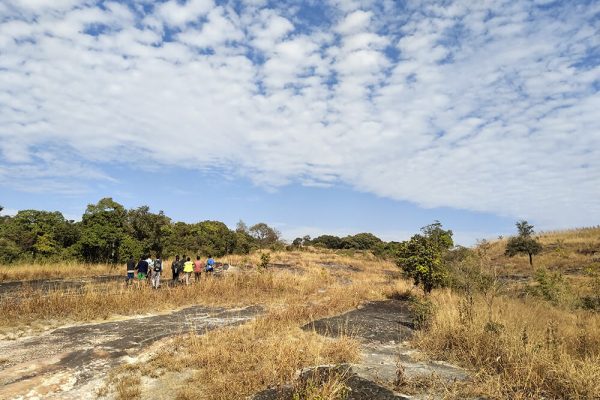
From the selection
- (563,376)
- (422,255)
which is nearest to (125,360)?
(563,376)

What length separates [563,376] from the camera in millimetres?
6090

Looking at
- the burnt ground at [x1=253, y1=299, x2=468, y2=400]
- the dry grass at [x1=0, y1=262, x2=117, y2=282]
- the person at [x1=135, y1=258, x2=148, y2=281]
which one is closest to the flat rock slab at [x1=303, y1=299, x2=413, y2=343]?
the burnt ground at [x1=253, y1=299, x2=468, y2=400]

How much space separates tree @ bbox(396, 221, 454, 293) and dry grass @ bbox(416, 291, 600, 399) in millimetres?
5188

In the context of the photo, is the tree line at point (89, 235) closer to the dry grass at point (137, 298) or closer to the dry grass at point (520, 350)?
the dry grass at point (137, 298)

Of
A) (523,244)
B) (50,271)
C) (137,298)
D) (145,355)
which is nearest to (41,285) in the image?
Result: (50,271)

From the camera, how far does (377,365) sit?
293 inches

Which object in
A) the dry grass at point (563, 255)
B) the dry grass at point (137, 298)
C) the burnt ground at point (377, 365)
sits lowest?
the burnt ground at point (377, 365)

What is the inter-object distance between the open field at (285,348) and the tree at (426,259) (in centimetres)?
183

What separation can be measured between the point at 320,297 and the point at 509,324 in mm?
8507

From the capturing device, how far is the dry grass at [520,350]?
5801 millimetres

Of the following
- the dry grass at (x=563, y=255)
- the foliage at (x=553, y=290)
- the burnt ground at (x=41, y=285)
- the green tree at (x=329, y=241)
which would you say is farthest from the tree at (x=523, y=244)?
the burnt ground at (x=41, y=285)

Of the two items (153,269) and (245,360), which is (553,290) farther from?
(153,269)

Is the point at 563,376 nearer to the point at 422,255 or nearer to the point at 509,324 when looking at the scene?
the point at 509,324

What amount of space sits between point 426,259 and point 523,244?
3165cm
